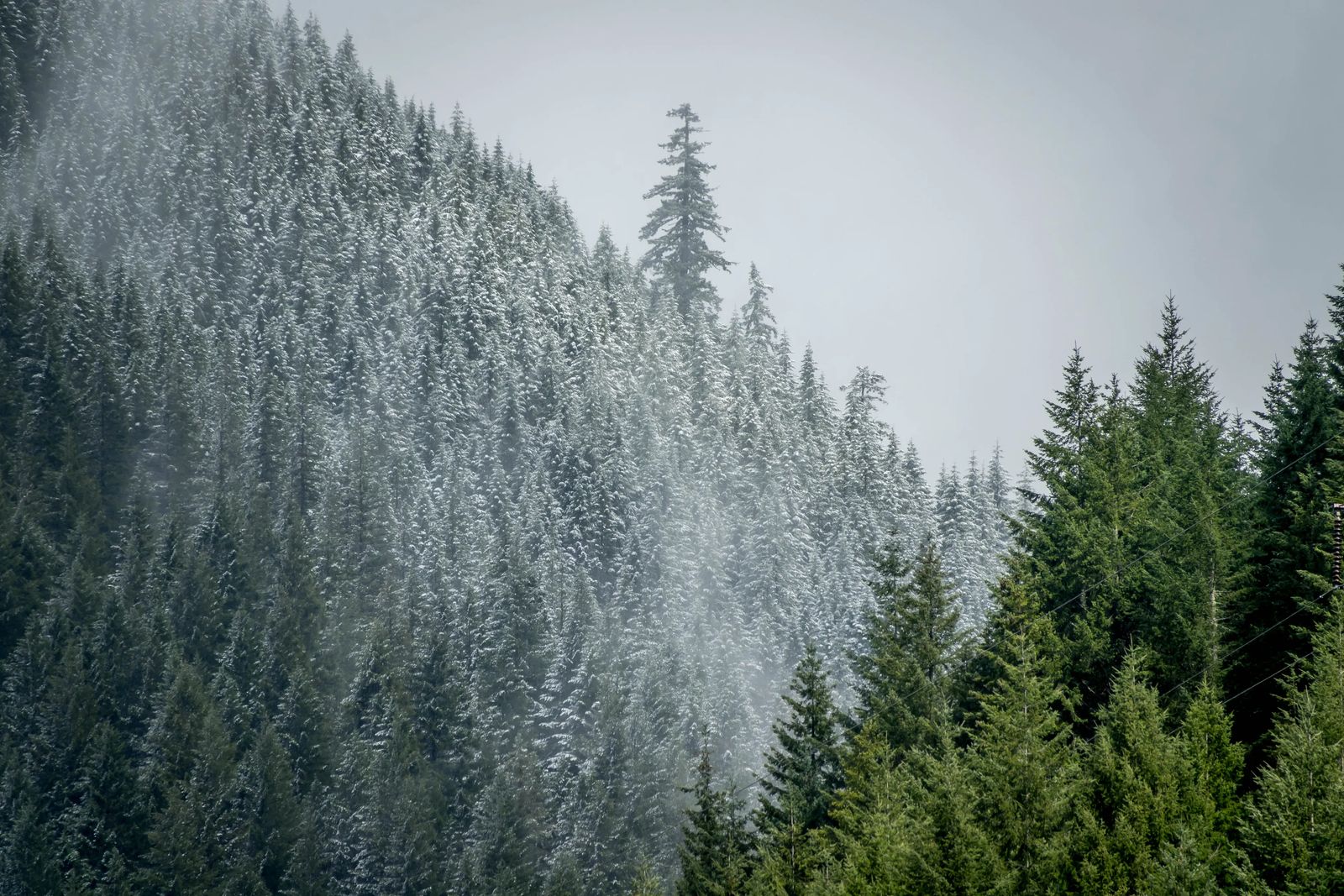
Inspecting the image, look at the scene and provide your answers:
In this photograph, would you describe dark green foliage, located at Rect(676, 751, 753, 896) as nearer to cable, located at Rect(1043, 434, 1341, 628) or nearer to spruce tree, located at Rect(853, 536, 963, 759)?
spruce tree, located at Rect(853, 536, 963, 759)

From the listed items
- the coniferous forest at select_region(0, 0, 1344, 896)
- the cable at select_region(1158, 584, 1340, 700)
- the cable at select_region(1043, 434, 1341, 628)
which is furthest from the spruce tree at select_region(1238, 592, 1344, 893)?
the cable at select_region(1043, 434, 1341, 628)

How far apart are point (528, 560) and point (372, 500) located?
49.3 feet

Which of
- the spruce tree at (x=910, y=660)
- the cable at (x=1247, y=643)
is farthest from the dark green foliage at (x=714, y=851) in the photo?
the cable at (x=1247, y=643)

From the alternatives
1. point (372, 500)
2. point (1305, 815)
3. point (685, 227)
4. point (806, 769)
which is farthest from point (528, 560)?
point (1305, 815)

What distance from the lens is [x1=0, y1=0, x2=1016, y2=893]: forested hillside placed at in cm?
8269

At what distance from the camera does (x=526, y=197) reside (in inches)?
5974

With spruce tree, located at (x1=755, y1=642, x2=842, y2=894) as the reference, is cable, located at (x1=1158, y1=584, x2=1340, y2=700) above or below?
above

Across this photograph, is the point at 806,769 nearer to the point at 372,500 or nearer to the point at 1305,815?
the point at 1305,815

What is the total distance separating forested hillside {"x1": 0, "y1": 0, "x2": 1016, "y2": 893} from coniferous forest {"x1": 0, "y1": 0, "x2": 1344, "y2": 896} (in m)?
0.42

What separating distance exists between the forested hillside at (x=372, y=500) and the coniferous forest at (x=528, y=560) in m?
0.42

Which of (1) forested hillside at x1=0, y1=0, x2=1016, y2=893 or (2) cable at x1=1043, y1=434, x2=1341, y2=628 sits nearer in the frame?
(2) cable at x1=1043, y1=434, x2=1341, y2=628

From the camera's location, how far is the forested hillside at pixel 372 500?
82.7 m

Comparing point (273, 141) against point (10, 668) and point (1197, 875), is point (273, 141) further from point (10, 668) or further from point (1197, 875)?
point (1197, 875)

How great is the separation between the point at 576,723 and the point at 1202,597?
5907cm
